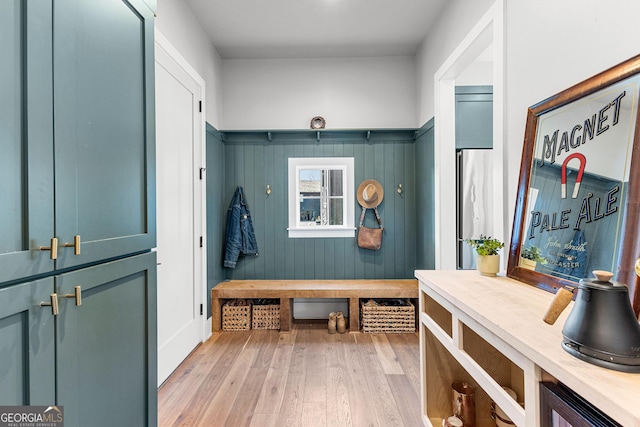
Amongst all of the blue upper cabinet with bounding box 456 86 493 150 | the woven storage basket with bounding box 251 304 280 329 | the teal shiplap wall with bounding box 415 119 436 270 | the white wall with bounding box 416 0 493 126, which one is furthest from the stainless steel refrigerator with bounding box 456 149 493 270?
the woven storage basket with bounding box 251 304 280 329

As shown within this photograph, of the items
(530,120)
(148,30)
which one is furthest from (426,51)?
(148,30)

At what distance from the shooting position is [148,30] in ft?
4.02

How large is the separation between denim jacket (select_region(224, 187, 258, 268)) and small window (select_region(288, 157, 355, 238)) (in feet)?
1.53

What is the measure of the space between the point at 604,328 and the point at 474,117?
262 cm

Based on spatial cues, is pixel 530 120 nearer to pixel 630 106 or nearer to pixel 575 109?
pixel 575 109

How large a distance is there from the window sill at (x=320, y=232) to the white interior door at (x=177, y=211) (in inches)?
42.5

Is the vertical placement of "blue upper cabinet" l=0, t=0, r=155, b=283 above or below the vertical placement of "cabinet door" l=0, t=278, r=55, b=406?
above

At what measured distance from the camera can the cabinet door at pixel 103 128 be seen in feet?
2.73

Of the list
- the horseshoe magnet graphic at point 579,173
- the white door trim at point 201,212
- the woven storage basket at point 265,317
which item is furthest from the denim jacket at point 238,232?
the horseshoe magnet graphic at point 579,173

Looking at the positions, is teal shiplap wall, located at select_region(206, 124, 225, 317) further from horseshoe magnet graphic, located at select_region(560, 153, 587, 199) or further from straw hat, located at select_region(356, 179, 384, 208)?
horseshoe magnet graphic, located at select_region(560, 153, 587, 199)

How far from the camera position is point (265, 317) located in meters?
3.24

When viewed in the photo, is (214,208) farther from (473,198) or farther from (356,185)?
(473,198)

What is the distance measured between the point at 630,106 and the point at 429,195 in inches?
83.0

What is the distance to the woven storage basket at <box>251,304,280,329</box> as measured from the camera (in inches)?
127
